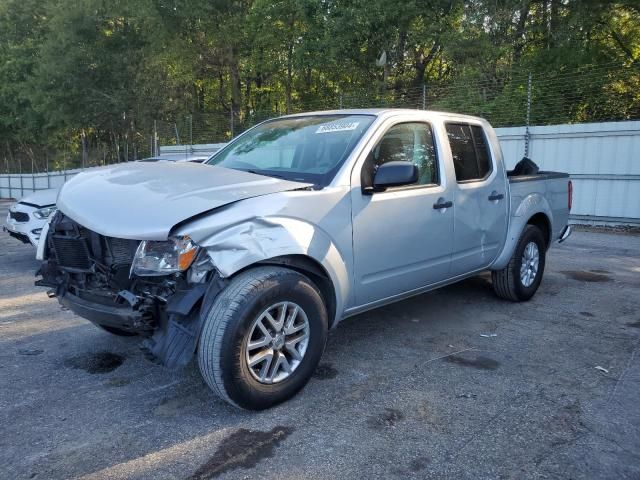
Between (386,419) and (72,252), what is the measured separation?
2.24 metres

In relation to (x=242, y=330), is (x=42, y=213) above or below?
above

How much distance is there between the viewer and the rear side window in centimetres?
455

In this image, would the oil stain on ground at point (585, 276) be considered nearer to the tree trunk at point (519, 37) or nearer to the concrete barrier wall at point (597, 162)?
the concrete barrier wall at point (597, 162)

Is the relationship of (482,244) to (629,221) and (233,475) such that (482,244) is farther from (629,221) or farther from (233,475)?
(629,221)

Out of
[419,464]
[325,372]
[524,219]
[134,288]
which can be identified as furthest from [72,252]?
[524,219]

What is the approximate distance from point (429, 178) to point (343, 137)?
0.85 m

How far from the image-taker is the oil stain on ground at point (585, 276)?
6.53 meters

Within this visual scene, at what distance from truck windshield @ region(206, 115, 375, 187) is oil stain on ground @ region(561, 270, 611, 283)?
4.21m

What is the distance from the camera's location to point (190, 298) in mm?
2852

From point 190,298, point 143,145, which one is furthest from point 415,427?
point 143,145

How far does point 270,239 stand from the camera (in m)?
3.04

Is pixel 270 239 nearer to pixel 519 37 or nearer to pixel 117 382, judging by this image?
pixel 117 382

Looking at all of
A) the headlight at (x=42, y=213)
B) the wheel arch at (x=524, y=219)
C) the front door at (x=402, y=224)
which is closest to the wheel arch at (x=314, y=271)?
the front door at (x=402, y=224)

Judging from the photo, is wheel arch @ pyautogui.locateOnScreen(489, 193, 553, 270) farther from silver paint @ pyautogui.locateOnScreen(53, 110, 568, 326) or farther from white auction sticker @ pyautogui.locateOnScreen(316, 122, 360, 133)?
white auction sticker @ pyautogui.locateOnScreen(316, 122, 360, 133)
